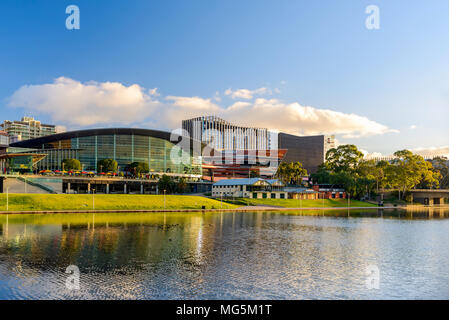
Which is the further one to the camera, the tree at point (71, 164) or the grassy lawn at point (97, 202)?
the tree at point (71, 164)

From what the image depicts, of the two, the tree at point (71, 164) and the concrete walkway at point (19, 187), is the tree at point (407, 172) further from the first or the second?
the concrete walkway at point (19, 187)

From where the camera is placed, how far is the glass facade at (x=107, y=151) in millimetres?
169875

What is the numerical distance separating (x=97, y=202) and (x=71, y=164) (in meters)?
72.7

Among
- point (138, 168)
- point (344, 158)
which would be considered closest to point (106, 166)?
point (138, 168)

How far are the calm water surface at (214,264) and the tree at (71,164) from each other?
111 metres

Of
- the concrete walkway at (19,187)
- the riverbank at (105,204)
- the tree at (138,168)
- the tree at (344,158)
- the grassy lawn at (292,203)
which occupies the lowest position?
the grassy lawn at (292,203)

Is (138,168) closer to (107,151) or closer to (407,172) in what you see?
(107,151)

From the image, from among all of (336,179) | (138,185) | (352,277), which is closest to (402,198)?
(336,179)

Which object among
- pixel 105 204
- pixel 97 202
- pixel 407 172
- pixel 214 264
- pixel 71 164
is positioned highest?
pixel 71 164

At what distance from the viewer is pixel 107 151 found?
173 m

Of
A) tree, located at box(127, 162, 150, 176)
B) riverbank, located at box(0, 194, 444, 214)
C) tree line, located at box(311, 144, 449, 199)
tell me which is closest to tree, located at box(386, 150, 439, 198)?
tree line, located at box(311, 144, 449, 199)

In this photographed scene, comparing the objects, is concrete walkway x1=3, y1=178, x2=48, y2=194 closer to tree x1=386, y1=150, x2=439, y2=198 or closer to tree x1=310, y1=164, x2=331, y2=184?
tree x1=310, y1=164, x2=331, y2=184

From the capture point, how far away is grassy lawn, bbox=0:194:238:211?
8225 centimetres

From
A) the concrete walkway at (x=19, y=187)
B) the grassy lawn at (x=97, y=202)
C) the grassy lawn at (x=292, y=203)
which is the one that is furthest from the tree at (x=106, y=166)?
the grassy lawn at (x=292, y=203)
